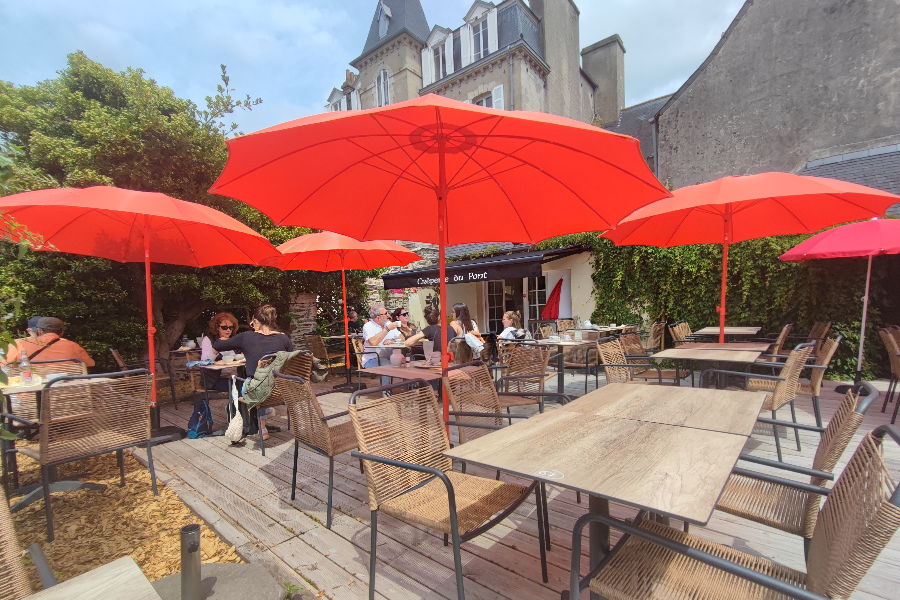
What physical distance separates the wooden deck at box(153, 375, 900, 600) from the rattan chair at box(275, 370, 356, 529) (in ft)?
0.67

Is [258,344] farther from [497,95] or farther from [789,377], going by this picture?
[497,95]

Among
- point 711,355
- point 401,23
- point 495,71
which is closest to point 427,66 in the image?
point 401,23

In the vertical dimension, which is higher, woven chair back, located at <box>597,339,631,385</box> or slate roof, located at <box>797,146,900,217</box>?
slate roof, located at <box>797,146,900,217</box>

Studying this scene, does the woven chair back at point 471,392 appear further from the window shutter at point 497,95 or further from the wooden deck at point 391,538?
the window shutter at point 497,95

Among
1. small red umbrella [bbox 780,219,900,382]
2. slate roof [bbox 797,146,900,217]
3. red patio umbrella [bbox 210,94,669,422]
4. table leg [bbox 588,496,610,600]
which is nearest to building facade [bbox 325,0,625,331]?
small red umbrella [bbox 780,219,900,382]

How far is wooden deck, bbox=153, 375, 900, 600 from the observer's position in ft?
6.61

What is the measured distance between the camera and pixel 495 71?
16.1m

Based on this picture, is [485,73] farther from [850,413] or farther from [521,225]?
[850,413]

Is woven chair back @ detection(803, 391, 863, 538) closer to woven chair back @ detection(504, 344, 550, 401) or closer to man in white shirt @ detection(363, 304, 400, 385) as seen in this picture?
woven chair back @ detection(504, 344, 550, 401)

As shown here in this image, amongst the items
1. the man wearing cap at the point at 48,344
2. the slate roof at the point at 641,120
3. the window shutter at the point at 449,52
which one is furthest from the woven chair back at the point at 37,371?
the window shutter at the point at 449,52

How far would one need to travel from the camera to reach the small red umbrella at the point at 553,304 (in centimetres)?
945

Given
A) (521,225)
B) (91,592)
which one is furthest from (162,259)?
(91,592)

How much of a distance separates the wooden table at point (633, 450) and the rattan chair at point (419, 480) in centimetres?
34

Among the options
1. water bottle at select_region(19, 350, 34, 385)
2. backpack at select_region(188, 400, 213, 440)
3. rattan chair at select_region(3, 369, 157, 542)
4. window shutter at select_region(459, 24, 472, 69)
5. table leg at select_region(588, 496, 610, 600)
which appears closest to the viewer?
table leg at select_region(588, 496, 610, 600)
